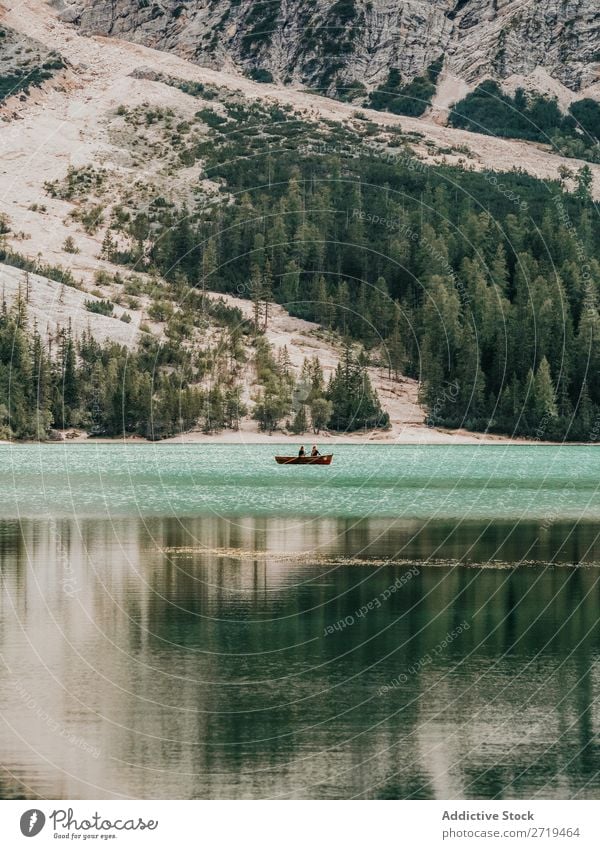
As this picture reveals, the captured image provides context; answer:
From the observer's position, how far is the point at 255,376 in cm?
15062

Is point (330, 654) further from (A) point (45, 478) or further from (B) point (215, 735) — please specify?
(A) point (45, 478)

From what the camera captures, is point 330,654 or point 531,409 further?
point 531,409

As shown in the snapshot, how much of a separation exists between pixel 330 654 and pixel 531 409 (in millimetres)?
115627

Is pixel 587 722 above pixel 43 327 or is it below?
below

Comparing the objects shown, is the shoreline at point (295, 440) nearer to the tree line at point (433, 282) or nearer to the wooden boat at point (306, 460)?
the tree line at point (433, 282)

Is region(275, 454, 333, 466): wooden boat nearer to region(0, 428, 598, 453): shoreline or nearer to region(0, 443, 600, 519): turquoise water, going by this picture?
region(0, 443, 600, 519): turquoise water

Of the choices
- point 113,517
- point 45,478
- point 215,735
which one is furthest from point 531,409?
point 215,735
